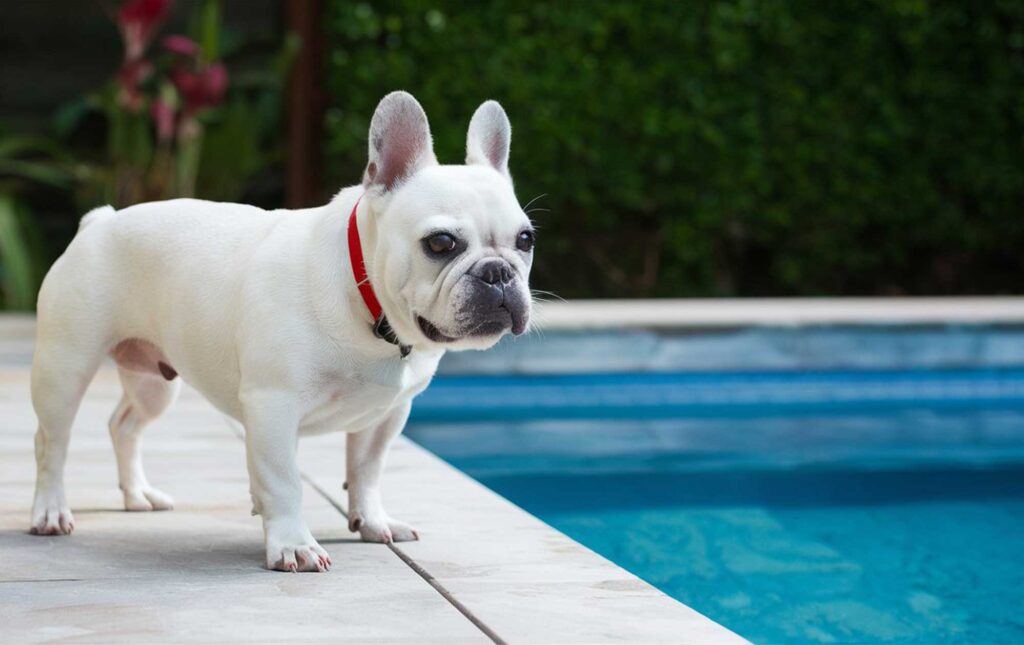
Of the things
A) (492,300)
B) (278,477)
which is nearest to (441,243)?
(492,300)

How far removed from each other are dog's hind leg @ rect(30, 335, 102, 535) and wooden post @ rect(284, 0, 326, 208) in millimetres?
5020

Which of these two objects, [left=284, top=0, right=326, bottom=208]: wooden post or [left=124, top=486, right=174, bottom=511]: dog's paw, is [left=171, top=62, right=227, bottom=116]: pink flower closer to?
[left=284, top=0, right=326, bottom=208]: wooden post

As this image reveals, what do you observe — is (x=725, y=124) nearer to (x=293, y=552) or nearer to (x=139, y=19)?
(x=139, y=19)

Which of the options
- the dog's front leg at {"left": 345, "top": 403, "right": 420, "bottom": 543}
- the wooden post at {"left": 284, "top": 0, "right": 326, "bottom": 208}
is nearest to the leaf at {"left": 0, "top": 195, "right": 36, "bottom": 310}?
the wooden post at {"left": 284, "top": 0, "right": 326, "bottom": 208}

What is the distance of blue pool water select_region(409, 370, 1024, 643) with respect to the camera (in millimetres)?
2793

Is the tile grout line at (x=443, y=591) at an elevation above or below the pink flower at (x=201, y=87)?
below

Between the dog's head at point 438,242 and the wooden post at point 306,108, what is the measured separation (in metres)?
5.33

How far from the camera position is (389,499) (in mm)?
2881

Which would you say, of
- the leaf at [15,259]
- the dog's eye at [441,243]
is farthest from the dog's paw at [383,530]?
the leaf at [15,259]

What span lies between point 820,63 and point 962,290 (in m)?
1.58

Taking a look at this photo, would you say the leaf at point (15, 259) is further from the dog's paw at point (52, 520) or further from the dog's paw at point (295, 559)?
the dog's paw at point (295, 559)

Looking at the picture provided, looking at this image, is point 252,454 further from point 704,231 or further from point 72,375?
point 704,231

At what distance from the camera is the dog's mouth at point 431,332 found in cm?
216

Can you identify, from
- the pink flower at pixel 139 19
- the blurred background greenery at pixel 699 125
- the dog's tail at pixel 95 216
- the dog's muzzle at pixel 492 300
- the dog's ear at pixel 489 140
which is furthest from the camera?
the blurred background greenery at pixel 699 125
